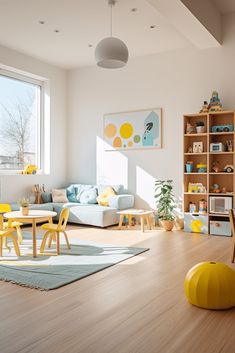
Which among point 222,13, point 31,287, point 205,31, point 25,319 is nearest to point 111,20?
point 205,31

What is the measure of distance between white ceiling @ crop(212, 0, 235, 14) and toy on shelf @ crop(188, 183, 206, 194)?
300 centimetres

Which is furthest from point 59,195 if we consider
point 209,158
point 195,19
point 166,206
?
point 195,19

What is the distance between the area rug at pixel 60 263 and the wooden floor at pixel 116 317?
0.45ft

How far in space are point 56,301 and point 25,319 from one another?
0.41 meters

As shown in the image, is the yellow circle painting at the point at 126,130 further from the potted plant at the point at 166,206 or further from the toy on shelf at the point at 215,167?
the toy on shelf at the point at 215,167

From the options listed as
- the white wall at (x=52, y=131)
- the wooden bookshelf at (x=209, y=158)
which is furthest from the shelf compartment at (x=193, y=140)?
the white wall at (x=52, y=131)

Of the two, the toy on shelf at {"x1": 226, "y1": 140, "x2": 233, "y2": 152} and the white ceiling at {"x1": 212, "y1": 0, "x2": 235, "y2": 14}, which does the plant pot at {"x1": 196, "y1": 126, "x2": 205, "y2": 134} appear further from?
the white ceiling at {"x1": 212, "y1": 0, "x2": 235, "y2": 14}

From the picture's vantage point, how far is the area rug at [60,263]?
12.1 feet

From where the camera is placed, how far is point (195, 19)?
5238 millimetres

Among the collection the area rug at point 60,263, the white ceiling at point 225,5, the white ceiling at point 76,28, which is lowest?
the area rug at point 60,263

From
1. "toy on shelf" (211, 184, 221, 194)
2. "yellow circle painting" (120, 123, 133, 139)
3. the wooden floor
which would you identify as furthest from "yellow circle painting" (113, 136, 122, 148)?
the wooden floor

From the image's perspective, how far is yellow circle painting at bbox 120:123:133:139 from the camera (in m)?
7.77

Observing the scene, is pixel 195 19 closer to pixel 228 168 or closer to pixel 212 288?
pixel 228 168

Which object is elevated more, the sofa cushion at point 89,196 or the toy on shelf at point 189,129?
the toy on shelf at point 189,129
